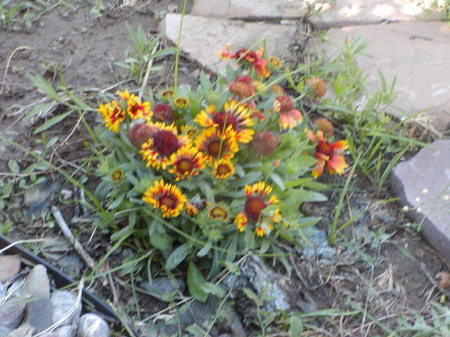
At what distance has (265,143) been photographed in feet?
6.09

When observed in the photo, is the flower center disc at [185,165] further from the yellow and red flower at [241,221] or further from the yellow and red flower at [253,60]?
the yellow and red flower at [253,60]

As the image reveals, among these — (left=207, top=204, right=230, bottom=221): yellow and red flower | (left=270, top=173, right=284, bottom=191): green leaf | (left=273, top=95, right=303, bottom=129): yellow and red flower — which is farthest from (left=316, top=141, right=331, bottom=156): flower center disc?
→ (left=207, top=204, right=230, bottom=221): yellow and red flower

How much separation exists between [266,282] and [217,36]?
4.58 feet

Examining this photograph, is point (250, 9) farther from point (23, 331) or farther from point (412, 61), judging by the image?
point (23, 331)

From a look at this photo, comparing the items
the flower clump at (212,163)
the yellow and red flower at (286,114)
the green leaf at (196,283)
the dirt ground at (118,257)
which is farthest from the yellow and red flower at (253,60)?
the green leaf at (196,283)

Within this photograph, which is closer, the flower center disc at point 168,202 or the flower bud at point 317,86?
the flower center disc at point 168,202

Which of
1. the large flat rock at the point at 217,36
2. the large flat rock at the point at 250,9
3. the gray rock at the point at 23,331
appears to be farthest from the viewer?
the large flat rock at the point at 250,9

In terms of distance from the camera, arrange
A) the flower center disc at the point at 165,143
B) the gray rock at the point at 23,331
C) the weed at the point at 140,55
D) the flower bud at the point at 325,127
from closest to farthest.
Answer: the gray rock at the point at 23,331 < the flower center disc at the point at 165,143 < the flower bud at the point at 325,127 < the weed at the point at 140,55

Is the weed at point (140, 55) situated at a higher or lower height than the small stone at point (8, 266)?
higher

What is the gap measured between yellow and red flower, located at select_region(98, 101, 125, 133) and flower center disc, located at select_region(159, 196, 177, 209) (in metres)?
0.31

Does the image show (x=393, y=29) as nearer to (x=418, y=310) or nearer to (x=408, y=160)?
(x=408, y=160)

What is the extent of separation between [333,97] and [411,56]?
1.85ft

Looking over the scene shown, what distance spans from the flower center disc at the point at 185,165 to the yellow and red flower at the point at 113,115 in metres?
0.27

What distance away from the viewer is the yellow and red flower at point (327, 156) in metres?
2.04
